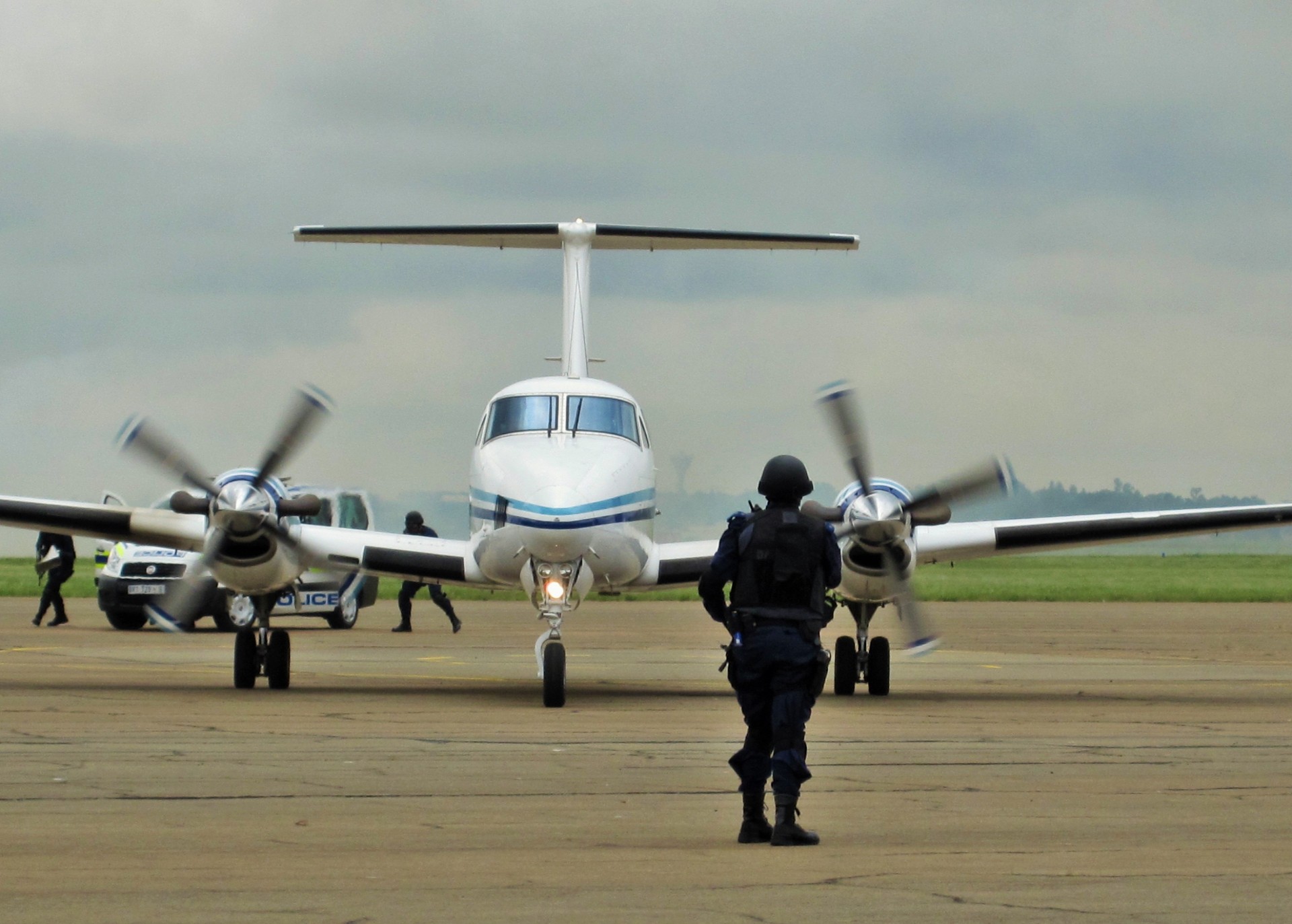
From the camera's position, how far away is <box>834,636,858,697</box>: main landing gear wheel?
703 inches

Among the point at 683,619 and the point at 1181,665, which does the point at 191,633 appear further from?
the point at 1181,665

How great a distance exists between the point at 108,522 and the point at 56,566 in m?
13.2

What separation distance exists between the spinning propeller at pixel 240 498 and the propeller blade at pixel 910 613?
559 centimetres

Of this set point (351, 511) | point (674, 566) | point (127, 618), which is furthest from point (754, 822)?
point (351, 511)

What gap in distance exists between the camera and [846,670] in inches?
A: 704

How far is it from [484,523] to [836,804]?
7.52m

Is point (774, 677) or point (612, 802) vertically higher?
point (774, 677)

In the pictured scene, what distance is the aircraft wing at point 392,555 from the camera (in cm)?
1777

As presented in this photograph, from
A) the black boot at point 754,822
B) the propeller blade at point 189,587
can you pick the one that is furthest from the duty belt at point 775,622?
the propeller blade at point 189,587

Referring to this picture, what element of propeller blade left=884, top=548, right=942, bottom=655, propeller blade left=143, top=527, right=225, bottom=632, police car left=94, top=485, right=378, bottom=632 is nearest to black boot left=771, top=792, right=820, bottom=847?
propeller blade left=884, top=548, right=942, bottom=655

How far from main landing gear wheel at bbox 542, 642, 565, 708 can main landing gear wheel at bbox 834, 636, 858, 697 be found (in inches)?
136

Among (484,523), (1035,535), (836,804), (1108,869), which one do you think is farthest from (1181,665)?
(1108,869)

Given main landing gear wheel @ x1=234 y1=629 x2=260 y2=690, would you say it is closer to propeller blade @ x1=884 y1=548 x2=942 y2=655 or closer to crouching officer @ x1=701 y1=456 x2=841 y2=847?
propeller blade @ x1=884 y1=548 x2=942 y2=655

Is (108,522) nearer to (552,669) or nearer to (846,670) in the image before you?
(552,669)
